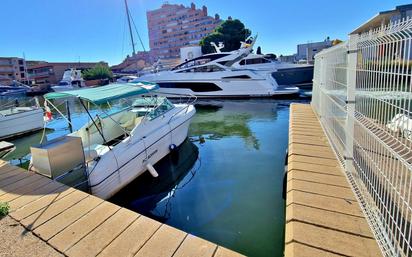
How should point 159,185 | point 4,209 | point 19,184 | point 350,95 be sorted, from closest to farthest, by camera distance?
point 350,95
point 4,209
point 19,184
point 159,185

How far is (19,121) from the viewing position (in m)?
9.19

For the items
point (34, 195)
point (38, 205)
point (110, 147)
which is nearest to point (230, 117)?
point (110, 147)

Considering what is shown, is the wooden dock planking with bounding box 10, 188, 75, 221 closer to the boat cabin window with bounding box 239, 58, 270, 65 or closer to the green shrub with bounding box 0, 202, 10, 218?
the green shrub with bounding box 0, 202, 10, 218

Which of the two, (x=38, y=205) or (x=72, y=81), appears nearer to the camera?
(x=38, y=205)

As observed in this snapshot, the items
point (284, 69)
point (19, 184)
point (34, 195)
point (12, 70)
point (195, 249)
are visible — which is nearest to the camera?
point (195, 249)

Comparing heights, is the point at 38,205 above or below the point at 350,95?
below

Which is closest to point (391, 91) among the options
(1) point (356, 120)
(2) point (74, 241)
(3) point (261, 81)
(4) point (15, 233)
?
(1) point (356, 120)

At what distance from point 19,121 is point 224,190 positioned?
8.82m

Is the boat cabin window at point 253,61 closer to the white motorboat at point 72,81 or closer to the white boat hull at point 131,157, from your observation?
the white boat hull at point 131,157

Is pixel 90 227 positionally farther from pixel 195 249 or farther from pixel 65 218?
pixel 195 249

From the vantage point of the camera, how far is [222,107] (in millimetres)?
13508

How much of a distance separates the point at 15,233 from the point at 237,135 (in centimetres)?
631

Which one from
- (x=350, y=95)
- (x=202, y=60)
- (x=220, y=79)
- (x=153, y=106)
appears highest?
(x=202, y=60)

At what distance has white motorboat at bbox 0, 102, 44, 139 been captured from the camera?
28.6 feet
